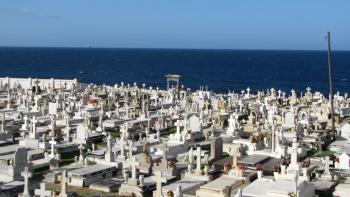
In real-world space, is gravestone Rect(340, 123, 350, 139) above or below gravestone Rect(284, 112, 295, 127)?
below

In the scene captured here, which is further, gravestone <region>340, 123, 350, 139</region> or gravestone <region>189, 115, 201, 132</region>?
gravestone <region>189, 115, 201, 132</region>

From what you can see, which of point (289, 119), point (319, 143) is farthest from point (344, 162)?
point (289, 119)

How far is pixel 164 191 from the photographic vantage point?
511 inches

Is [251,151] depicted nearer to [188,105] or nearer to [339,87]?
[188,105]

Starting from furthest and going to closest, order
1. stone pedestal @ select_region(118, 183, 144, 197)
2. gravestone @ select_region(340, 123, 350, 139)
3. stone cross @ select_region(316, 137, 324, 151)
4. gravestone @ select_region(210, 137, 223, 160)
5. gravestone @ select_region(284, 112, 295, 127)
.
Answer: gravestone @ select_region(284, 112, 295, 127) < gravestone @ select_region(340, 123, 350, 139) < stone cross @ select_region(316, 137, 324, 151) < gravestone @ select_region(210, 137, 223, 160) < stone pedestal @ select_region(118, 183, 144, 197)

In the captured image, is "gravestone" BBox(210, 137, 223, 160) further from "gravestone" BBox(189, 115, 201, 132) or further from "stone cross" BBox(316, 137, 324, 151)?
"gravestone" BBox(189, 115, 201, 132)

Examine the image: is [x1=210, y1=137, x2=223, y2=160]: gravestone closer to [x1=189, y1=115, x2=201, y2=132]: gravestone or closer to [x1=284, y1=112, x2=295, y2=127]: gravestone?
[x1=189, y1=115, x2=201, y2=132]: gravestone

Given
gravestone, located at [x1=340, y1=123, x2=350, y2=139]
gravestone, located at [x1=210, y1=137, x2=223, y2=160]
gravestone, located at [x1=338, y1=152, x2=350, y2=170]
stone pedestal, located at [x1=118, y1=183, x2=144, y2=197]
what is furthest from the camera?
gravestone, located at [x1=340, y1=123, x2=350, y2=139]

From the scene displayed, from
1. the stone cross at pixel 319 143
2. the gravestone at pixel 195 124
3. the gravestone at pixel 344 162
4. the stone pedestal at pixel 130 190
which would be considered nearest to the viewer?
the stone pedestal at pixel 130 190

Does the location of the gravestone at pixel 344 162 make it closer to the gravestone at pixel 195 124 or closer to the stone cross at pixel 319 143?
the stone cross at pixel 319 143

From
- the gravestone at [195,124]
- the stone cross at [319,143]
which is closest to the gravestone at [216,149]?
the stone cross at [319,143]

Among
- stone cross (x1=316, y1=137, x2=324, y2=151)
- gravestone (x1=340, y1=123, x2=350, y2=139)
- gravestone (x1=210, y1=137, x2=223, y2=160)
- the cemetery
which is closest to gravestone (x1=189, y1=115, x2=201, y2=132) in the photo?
the cemetery

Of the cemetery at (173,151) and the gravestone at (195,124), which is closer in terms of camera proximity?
the cemetery at (173,151)

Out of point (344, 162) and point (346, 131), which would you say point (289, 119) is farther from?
point (344, 162)
